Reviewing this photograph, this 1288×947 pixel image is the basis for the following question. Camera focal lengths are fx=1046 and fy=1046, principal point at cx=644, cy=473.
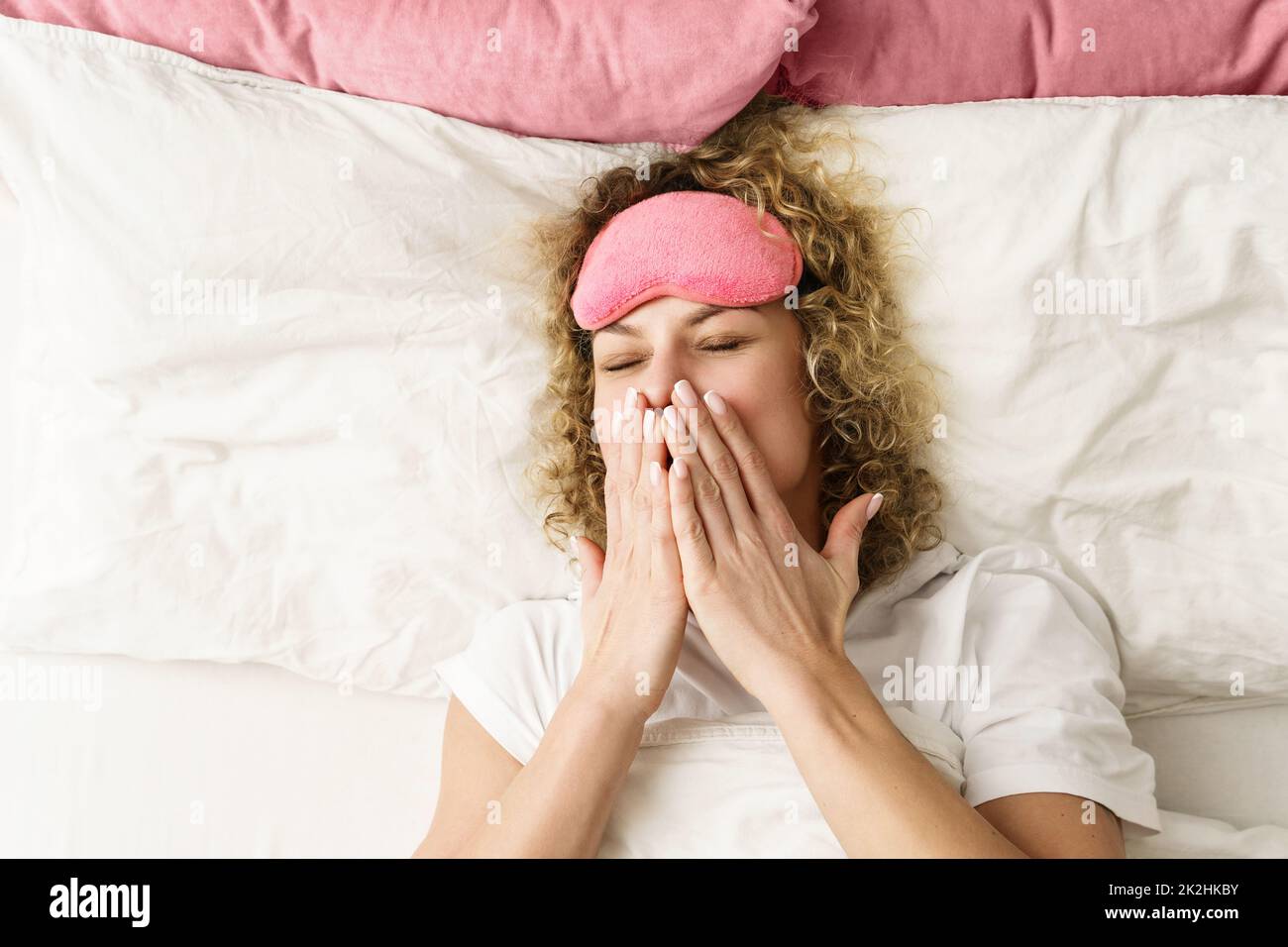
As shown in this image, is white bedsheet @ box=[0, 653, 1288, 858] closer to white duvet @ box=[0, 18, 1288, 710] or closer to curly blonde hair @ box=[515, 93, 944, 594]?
white duvet @ box=[0, 18, 1288, 710]

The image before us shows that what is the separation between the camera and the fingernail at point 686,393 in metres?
Result: 1.16

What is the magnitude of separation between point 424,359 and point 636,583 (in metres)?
0.44

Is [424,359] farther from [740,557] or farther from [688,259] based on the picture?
[740,557]

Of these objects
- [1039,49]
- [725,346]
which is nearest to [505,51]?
[725,346]

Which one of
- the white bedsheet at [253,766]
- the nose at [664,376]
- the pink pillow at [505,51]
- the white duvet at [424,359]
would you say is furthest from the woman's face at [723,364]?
the white bedsheet at [253,766]

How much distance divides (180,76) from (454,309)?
1.57 ft

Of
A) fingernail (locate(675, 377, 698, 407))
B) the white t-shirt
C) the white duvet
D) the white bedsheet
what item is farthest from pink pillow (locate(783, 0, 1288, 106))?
the white bedsheet

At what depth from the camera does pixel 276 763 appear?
1406mm

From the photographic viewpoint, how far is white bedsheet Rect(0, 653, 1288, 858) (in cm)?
136

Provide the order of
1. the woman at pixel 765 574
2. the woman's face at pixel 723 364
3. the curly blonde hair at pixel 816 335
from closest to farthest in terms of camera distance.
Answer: the woman at pixel 765 574 < the woman's face at pixel 723 364 < the curly blonde hair at pixel 816 335

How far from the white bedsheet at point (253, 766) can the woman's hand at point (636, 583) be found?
0.37 metres

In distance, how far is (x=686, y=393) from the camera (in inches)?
45.8

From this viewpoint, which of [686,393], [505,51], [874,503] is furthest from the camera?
[505,51]

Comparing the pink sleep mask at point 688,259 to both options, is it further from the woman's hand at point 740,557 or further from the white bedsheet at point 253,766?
the white bedsheet at point 253,766
